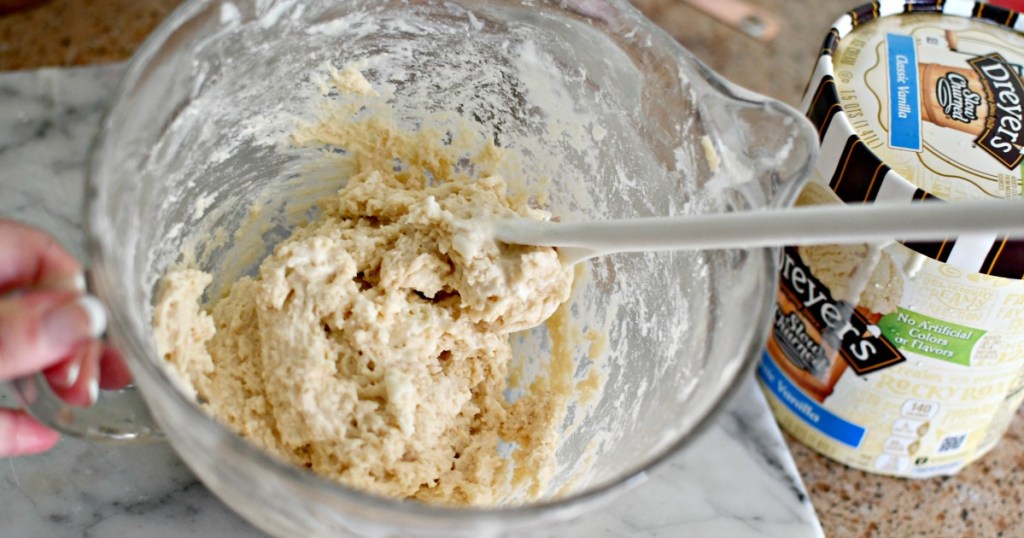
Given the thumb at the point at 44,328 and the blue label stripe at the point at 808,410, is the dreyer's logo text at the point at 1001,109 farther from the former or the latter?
the thumb at the point at 44,328

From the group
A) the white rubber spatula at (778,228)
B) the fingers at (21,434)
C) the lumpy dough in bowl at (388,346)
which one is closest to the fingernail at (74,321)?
the lumpy dough in bowl at (388,346)

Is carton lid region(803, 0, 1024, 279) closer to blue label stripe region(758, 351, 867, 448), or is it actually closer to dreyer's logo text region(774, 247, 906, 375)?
dreyer's logo text region(774, 247, 906, 375)

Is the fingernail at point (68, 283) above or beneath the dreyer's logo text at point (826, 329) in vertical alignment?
above

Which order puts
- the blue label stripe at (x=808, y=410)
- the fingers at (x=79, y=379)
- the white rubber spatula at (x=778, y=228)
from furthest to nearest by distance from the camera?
the blue label stripe at (x=808, y=410)
the fingers at (x=79, y=379)
the white rubber spatula at (x=778, y=228)

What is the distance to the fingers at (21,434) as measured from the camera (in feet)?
2.52

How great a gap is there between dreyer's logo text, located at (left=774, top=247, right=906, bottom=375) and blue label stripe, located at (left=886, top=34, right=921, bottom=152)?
149 millimetres

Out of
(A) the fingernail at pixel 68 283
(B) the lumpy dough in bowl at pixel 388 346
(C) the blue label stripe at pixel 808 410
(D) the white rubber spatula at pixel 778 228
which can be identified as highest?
(D) the white rubber spatula at pixel 778 228

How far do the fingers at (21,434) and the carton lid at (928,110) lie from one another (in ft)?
2.41

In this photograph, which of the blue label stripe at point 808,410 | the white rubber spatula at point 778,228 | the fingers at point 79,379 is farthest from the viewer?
the blue label stripe at point 808,410

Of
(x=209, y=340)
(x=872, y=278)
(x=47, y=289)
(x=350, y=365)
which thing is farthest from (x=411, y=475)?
(x=872, y=278)

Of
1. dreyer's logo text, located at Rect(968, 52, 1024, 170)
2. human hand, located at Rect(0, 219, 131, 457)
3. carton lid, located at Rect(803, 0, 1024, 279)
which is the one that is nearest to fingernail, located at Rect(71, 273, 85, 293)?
human hand, located at Rect(0, 219, 131, 457)

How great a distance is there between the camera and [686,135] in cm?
81

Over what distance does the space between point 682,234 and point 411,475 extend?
31 centimetres

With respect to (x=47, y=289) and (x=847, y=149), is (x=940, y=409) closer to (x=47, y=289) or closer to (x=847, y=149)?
(x=847, y=149)
